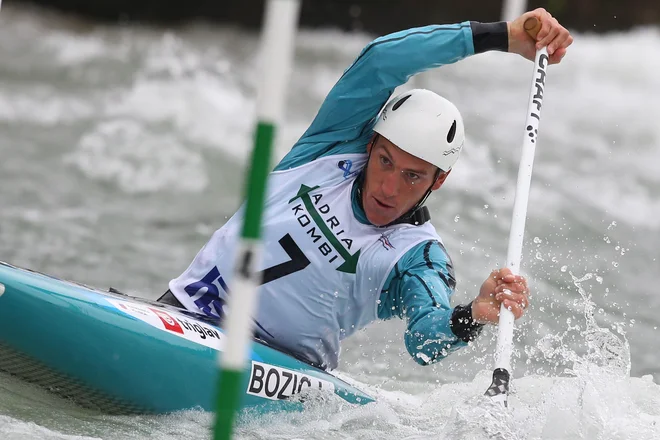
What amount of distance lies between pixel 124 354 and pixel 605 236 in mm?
7451

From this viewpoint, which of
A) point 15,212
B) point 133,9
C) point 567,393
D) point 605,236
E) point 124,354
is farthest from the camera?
point 133,9

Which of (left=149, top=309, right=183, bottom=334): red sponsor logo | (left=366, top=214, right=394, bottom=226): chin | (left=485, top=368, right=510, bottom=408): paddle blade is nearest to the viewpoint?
(left=485, top=368, right=510, bottom=408): paddle blade

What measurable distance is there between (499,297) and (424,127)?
72 centimetres

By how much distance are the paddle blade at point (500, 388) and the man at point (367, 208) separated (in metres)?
0.24

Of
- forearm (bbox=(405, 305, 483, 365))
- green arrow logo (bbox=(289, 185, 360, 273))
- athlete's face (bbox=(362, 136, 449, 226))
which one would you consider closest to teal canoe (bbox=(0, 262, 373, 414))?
green arrow logo (bbox=(289, 185, 360, 273))

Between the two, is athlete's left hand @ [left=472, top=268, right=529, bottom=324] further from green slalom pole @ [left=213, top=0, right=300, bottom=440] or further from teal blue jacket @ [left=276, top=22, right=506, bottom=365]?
green slalom pole @ [left=213, top=0, right=300, bottom=440]

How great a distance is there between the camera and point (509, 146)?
12680mm

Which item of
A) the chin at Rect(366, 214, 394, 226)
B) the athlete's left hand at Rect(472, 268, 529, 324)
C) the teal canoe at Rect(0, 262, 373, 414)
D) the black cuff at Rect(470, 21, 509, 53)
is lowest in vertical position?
the teal canoe at Rect(0, 262, 373, 414)

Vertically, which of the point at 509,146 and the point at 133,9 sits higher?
the point at 133,9

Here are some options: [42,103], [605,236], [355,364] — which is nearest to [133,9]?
[42,103]

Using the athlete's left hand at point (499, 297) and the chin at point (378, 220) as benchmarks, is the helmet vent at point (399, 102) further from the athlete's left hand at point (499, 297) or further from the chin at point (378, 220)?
the athlete's left hand at point (499, 297)

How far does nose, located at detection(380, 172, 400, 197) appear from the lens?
11.8ft

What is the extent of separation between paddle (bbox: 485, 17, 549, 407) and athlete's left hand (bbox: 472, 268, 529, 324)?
0.02 metres

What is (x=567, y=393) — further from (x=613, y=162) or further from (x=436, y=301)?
(x=613, y=162)
